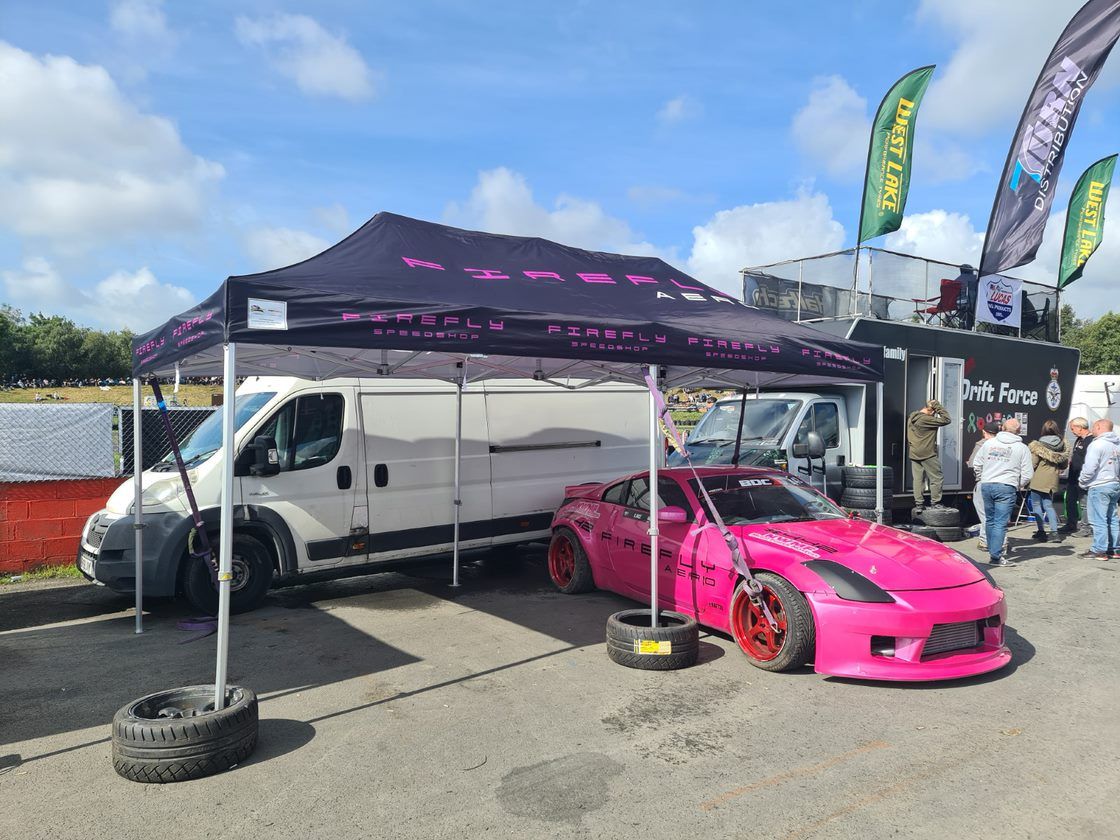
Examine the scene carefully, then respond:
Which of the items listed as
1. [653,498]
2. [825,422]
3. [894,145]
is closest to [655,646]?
[653,498]

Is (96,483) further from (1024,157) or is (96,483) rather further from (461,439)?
(1024,157)

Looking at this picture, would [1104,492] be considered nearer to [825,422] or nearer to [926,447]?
[926,447]

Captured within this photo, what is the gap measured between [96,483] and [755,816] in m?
8.59

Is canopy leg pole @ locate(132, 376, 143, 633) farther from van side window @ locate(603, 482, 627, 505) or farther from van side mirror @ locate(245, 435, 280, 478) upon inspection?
van side window @ locate(603, 482, 627, 505)

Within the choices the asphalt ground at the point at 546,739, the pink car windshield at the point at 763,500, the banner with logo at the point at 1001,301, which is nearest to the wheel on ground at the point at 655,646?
the asphalt ground at the point at 546,739

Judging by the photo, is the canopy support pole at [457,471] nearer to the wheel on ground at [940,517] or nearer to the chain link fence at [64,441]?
the chain link fence at [64,441]

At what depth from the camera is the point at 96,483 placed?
359 inches

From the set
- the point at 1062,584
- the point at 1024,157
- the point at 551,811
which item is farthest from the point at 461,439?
the point at 1024,157

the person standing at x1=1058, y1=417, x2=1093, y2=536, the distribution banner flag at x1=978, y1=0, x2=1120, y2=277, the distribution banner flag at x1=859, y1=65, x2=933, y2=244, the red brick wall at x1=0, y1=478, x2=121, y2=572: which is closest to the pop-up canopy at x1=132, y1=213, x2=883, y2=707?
the red brick wall at x1=0, y1=478, x2=121, y2=572

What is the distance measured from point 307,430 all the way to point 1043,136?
1374 centimetres

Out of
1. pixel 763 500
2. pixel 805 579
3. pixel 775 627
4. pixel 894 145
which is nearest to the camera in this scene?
pixel 805 579

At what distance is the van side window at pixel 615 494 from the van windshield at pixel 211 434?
135 inches

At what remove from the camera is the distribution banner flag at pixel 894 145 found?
42.4 feet

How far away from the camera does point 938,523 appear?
1070 centimetres
